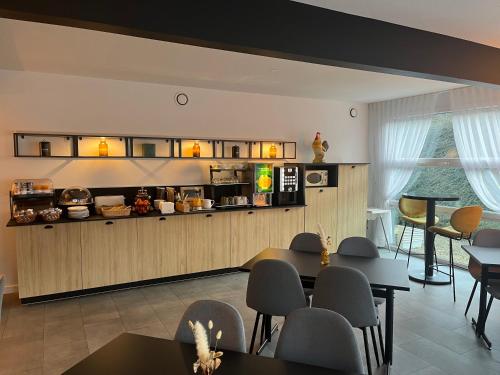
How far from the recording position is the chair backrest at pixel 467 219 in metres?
4.39

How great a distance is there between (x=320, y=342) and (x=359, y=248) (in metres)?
1.91

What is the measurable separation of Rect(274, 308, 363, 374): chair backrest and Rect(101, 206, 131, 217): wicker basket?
127 inches

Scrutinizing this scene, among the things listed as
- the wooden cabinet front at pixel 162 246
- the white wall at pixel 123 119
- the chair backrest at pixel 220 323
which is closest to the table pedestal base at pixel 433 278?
the white wall at pixel 123 119

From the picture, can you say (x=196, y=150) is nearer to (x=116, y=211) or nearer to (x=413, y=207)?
(x=116, y=211)

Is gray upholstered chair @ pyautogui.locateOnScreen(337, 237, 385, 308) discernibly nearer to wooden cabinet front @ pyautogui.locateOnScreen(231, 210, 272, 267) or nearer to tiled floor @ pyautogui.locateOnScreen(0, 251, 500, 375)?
tiled floor @ pyautogui.locateOnScreen(0, 251, 500, 375)

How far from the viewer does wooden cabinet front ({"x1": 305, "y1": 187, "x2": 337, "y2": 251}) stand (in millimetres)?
5762

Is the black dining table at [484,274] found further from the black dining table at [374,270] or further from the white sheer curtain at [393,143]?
the white sheer curtain at [393,143]

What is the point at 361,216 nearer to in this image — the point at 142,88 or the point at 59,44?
the point at 142,88

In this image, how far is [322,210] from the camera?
5879 mm

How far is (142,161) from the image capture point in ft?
16.5

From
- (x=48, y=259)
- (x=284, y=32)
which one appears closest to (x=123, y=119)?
(x=48, y=259)

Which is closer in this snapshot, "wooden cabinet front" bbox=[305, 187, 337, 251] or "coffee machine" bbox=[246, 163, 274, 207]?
"coffee machine" bbox=[246, 163, 274, 207]

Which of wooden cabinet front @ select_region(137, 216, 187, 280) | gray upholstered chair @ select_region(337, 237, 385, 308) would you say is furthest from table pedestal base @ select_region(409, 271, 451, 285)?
wooden cabinet front @ select_region(137, 216, 187, 280)

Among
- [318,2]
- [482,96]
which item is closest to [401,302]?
[482,96]
